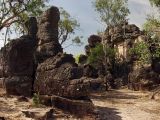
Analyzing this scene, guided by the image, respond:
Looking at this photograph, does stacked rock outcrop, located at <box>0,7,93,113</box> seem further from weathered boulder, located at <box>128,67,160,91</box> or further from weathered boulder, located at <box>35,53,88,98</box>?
weathered boulder, located at <box>128,67,160,91</box>

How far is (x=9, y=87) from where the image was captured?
83.4ft

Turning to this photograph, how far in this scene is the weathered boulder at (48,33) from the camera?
28.7 m

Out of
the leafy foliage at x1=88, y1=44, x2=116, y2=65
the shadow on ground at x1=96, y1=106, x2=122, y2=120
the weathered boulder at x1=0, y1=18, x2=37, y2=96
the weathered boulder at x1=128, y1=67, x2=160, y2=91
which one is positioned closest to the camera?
the shadow on ground at x1=96, y1=106, x2=122, y2=120

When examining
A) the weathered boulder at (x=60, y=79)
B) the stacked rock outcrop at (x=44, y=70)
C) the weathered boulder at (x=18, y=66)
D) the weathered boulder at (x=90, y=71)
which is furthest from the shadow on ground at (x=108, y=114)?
the weathered boulder at (x=90, y=71)

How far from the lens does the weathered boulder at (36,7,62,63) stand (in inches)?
1129

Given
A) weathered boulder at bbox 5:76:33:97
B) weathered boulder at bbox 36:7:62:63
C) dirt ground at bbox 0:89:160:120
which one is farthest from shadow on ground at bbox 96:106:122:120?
weathered boulder at bbox 36:7:62:63

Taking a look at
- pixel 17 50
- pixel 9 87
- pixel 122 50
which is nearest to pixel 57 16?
pixel 17 50

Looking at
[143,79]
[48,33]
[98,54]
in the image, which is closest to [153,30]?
[48,33]

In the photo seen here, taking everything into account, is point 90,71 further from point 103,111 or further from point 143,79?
point 103,111

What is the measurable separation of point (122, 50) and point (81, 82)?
3636 centimetres

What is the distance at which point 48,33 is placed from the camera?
31.3m

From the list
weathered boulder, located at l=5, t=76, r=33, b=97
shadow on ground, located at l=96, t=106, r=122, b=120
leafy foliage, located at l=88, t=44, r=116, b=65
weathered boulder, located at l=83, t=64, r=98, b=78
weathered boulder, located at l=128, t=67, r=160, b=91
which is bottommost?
shadow on ground, located at l=96, t=106, r=122, b=120

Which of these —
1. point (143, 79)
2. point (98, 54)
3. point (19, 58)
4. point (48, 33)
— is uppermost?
point (98, 54)

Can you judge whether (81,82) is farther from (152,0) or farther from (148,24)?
(152,0)
